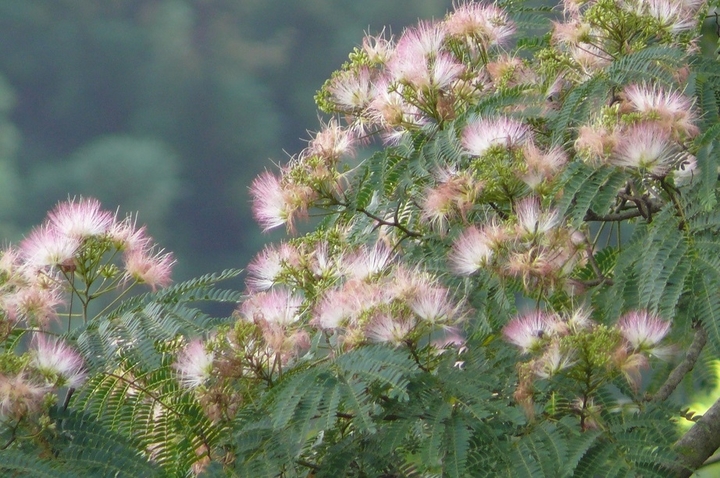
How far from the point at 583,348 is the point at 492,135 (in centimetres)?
68

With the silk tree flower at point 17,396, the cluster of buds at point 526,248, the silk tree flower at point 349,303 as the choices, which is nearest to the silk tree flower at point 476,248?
the cluster of buds at point 526,248

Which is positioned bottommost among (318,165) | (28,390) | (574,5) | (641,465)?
(641,465)

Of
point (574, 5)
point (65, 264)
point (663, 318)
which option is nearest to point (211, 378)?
point (65, 264)

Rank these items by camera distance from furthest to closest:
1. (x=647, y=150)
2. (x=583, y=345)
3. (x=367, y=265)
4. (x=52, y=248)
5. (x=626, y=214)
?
(x=626, y=214), (x=52, y=248), (x=367, y=265), (x=647, y=150), (x=583, y=345)

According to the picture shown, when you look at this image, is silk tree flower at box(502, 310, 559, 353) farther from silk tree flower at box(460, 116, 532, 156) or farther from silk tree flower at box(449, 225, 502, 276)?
silk tree flower at box(460, 116, 532, 156)

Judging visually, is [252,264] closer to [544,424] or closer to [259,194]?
[259,194]

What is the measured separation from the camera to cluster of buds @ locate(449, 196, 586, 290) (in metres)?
2.62

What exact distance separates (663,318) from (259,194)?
1.19 metres

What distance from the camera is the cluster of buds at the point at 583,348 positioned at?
237 cm

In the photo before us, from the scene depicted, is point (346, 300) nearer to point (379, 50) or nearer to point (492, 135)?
point (492, 135)

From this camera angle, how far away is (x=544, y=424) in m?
2.40

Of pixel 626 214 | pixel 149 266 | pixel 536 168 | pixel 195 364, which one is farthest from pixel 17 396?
pixel 626 214

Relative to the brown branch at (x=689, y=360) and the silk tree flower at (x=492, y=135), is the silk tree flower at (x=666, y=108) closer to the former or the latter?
the silk tree flower at (x=492, y=135)

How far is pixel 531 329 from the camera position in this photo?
8.19 ft
